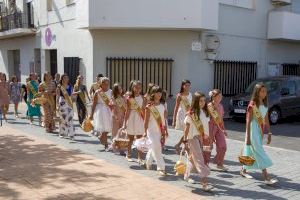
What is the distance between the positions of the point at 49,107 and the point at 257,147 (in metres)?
6.87

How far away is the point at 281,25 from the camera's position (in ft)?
59.7

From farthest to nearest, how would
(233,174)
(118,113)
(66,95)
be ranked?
(66,95), (118,113), (233,174)

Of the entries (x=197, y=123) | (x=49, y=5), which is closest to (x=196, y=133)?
(x=197, y=123)

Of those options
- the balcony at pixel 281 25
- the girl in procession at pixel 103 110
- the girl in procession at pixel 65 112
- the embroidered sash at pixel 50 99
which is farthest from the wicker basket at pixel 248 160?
the balcony at pixel 281 25

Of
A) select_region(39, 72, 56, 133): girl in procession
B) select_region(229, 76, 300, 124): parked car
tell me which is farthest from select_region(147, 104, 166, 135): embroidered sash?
select_region(229, 76, 300, 124): parked car

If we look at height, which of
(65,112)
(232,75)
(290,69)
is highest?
(290,69)

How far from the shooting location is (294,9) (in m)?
20.8

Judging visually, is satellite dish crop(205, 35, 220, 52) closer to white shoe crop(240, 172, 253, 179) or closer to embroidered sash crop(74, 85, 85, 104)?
embroidered sash crop(74, 85, 85, 104)

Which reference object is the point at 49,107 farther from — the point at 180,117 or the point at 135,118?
the point at 180,117

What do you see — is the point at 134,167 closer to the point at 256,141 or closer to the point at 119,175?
the point at 119,175

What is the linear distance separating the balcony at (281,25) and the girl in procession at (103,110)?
11605mm

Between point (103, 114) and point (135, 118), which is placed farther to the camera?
point (103, 114)

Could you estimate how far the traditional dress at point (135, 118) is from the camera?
8.13 m

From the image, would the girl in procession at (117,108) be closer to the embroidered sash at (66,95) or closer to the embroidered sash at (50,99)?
the embroidered sash at (66,95)
